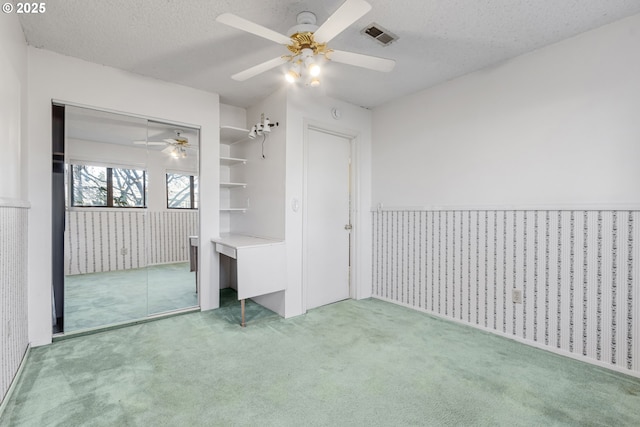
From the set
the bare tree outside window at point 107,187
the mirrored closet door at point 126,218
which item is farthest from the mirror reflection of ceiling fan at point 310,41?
the bare tree outside window at point 107,187

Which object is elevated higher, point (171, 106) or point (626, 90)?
point (171, 106)

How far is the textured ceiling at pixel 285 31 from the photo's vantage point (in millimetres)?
1867

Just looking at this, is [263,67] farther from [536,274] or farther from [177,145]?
[536,274]

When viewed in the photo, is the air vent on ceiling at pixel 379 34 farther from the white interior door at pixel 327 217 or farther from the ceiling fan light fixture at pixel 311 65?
the white interior door at pixel 327 217

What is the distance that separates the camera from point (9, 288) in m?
1.80

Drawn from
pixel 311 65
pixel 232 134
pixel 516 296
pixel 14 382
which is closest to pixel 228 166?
pixel 232 134

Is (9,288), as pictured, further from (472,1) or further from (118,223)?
(472,1)

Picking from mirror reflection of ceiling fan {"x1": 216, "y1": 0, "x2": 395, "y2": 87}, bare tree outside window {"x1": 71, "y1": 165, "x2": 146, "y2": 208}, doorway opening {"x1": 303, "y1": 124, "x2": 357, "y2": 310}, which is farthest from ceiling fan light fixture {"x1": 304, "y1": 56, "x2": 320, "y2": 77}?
bare tree outside window {"x1": 71, "y1": 165, "x2": 146, "y2": 208}

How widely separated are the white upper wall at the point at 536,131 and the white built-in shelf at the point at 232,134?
189 cm

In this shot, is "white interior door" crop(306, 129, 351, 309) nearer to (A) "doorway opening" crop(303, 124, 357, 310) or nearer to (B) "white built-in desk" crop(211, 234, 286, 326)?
(A) "doorway opening" crop(303, 124, 357, 310)

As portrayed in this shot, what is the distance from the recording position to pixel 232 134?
3.56m

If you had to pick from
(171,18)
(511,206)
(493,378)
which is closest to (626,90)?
(511,206)

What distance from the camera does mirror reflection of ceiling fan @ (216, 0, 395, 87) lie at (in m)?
1.55

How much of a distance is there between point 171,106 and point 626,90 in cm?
377
